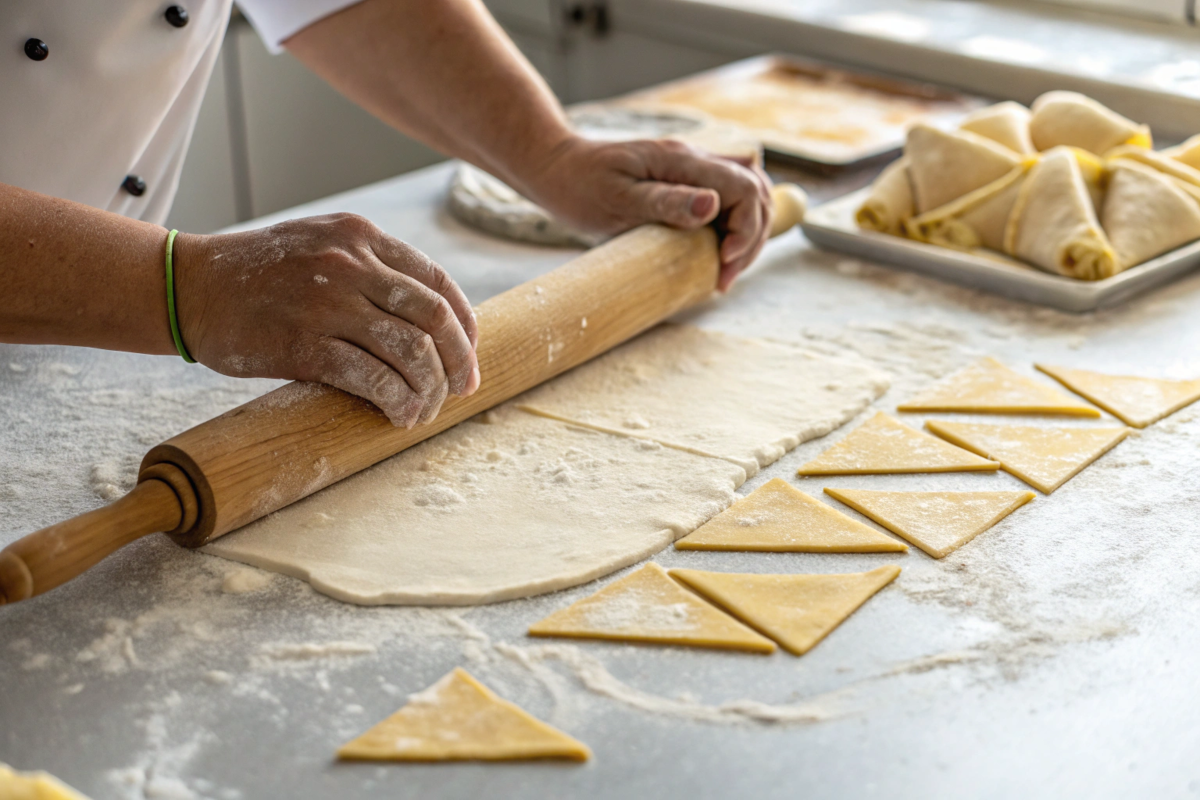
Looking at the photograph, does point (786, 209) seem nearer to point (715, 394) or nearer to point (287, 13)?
point (715, 394)

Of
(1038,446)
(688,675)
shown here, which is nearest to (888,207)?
(1038,446)

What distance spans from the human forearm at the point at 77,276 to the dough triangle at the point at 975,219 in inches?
52.8

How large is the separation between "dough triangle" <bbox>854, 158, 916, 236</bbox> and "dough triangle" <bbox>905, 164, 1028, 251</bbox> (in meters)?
0.03

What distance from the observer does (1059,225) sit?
1.83 m

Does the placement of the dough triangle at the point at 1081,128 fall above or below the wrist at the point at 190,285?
below

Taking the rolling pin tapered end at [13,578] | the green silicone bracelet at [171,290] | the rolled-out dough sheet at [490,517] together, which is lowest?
the rolled-out dough sheet at [490,517]

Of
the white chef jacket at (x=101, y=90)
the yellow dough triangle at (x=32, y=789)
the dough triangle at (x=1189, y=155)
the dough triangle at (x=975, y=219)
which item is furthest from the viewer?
the dough triangle at (x=1189, y=155)

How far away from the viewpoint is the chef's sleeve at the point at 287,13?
5.84 ft

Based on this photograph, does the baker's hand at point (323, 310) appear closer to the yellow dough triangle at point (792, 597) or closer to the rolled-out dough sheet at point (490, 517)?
the rolled-out dough sheet at point (490, 517)

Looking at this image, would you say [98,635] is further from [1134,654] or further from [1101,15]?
[1101,15]

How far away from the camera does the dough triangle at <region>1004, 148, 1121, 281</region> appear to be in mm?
1786

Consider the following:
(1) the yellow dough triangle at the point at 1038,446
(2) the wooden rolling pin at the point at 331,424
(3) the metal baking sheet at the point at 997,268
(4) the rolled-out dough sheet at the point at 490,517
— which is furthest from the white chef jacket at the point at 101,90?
(1) the yellow dough triangle at the point at 1038,446

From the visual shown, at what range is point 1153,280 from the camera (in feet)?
6.01

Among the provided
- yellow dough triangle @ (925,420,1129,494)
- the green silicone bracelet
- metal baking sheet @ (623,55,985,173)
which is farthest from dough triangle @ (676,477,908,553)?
metal baking sheet @ (623,55,985,173)
